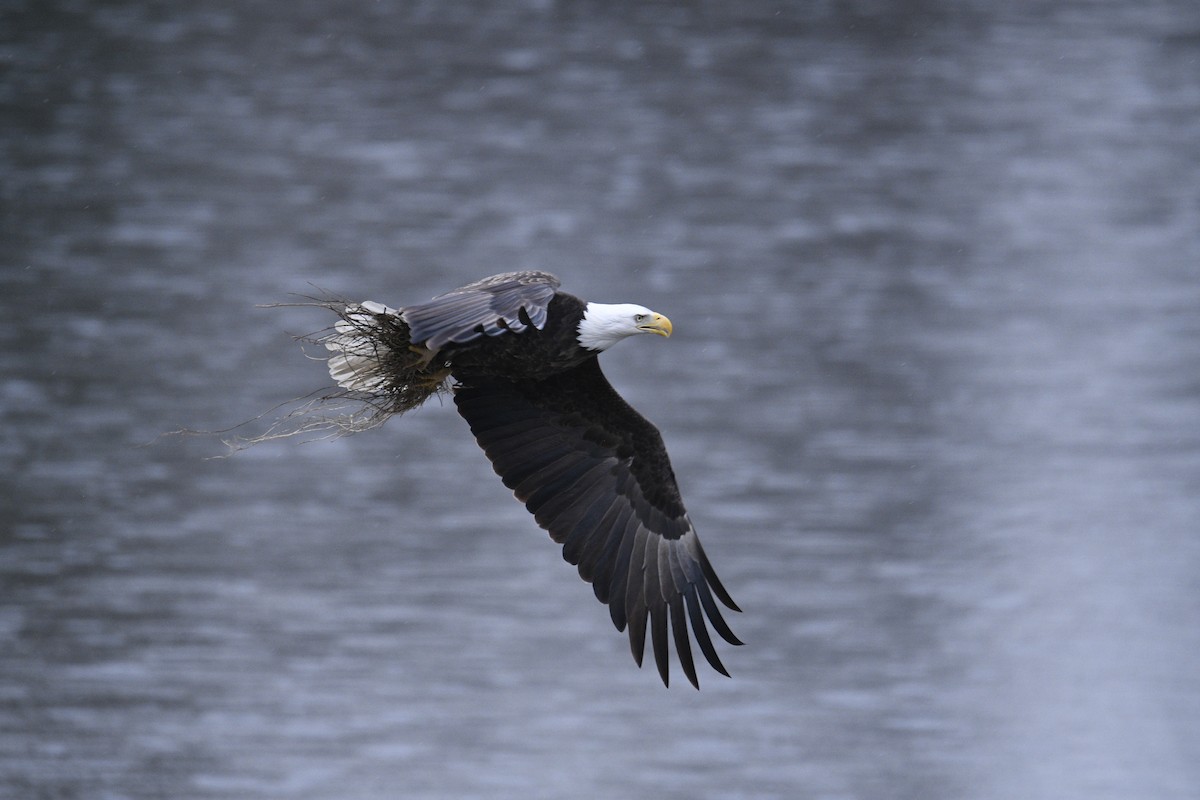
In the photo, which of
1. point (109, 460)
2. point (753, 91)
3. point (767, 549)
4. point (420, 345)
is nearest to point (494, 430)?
point (420, 345)

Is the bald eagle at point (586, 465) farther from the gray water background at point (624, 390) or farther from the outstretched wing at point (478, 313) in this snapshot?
the gray water background at point (624, 390)

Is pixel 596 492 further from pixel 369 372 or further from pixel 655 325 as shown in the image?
pixel 369 372

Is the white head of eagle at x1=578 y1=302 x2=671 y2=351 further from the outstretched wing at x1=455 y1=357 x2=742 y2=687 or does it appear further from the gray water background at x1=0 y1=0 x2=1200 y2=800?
the gray water background at x1=0 y1=0 x2=1200 y2=800

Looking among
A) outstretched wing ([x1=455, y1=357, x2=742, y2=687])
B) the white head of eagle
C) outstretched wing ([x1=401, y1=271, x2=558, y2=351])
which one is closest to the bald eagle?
outstretched wing ([x1=455, y1=357, x2=742, y2=687])

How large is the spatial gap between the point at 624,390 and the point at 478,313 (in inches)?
264

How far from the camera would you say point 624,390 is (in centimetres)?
1122

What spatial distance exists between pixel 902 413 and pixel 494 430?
21.1ft

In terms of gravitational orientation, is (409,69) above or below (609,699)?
above

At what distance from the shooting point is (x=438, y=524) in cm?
1039

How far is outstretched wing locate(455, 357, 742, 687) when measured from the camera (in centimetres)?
554

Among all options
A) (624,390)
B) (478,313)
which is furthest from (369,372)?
(624,390)

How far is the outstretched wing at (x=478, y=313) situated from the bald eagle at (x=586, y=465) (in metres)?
0.59

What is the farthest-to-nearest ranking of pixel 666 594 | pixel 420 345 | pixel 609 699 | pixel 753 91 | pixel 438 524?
pixel 753 91, pixel 438 524, pixel 609 699, pixel 666 594, pixel 420 345

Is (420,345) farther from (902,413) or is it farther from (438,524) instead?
(902,413)
